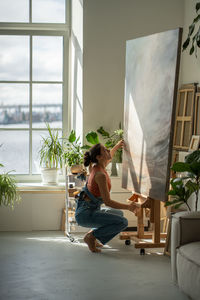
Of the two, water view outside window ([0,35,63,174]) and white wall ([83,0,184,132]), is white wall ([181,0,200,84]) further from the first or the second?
water view outside window ([0,35,63,174])

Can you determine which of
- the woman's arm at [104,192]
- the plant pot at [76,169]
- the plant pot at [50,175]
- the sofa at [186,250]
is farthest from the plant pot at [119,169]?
the sofa at [186,250]

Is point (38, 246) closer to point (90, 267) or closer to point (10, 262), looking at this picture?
point (10, 262)

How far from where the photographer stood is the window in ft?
20.4

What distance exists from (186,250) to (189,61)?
2.75 m

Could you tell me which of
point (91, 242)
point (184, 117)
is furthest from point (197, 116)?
point (91, 242)

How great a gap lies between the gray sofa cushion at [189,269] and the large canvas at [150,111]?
2.86 feet

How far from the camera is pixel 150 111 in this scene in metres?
4.62

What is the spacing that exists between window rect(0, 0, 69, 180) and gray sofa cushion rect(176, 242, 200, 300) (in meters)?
3.05

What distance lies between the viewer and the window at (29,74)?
6215 millimetres

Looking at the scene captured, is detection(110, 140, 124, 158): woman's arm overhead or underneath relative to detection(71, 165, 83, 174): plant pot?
overhead

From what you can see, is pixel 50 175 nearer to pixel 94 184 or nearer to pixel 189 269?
pixel 94 184

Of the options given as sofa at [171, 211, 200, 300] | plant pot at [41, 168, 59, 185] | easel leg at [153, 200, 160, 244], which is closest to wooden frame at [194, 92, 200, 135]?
easel leg at [153, 200, 160, 244]

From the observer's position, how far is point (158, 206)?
4.80m

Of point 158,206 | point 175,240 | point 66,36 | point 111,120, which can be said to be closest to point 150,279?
point 175,240
